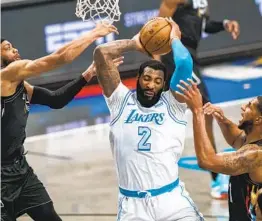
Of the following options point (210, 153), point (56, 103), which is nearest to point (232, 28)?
point (56, 103)

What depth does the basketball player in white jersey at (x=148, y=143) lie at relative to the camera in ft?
19.3

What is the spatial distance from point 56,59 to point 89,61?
→ 621cm

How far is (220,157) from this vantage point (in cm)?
557

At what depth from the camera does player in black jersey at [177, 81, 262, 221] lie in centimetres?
543

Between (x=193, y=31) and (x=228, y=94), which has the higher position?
(x=193, y=31)

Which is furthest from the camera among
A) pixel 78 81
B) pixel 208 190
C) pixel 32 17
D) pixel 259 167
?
pixel 32 17

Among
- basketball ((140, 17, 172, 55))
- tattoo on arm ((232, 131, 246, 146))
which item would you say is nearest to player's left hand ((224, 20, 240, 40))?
tattoo on arm ((232, 131, 246, 146))

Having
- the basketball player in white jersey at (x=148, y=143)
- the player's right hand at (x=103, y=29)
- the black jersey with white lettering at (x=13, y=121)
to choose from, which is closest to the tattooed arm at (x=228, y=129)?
the basketball player in white jersey at (x=148, y=143)

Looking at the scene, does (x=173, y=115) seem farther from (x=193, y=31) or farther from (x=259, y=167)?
(x=193, y=31)

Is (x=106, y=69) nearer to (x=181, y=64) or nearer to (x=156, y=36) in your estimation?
(x=156, y=36)

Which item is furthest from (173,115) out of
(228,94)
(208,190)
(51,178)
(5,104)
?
(228,94)

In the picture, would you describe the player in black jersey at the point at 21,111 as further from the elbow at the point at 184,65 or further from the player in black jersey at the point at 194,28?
the player in black jersey at the point at 194,28

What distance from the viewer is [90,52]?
1201 cm

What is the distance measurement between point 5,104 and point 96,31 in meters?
0.85
